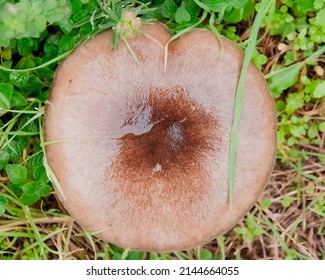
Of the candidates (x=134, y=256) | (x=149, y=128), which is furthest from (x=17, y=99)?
(x=134, y=256)

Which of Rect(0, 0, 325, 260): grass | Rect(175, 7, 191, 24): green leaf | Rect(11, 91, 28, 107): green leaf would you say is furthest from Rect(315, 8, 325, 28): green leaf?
Rect(11, 91, 28, 107): green leaf

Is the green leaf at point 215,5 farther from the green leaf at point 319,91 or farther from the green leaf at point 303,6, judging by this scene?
the green leaf at point 319,91

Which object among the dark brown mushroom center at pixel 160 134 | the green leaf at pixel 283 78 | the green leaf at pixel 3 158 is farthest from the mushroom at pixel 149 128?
the green leaf at pixel 283 78

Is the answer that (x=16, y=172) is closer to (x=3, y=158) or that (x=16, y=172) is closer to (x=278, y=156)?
(x=3, y=158)

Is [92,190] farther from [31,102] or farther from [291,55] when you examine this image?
[291,55]

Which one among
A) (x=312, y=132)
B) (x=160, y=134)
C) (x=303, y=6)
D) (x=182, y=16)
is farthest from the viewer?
(x=312, y=132)
